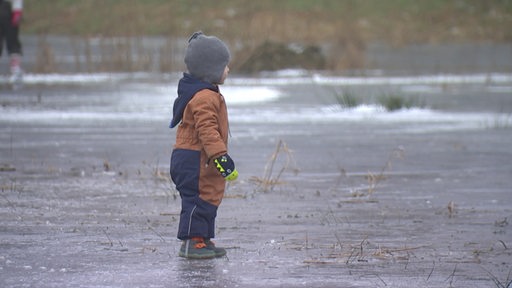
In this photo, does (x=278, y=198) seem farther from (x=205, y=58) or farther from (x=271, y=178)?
(x=205, y=58)

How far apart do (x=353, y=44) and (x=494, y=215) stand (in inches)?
760

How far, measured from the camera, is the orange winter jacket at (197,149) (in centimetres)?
698

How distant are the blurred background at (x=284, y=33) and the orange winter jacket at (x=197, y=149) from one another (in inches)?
692

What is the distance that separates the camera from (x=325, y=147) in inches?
517

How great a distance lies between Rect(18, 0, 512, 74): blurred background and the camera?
27047 mm

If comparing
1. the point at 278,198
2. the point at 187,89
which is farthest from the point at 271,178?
the point at 187,89

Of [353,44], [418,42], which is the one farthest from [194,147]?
[418,42]

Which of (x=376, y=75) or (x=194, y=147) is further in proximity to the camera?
(x=376, y=75)

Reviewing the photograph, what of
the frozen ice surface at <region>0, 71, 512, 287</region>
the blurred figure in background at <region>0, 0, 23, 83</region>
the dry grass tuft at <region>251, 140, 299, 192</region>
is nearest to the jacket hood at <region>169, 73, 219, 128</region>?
the frozen ice surface at <region>0, 71, 512, 287</region>

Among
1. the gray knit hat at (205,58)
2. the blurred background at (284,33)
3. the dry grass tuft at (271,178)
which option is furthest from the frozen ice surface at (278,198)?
the blurred background at (284,33)

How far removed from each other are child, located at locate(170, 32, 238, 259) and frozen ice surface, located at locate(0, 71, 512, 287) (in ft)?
0.61

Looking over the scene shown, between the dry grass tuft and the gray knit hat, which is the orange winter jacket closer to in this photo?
the gray knit hat

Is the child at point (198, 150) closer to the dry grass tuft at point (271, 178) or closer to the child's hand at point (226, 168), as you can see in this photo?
the child's hand at point (226, 168)

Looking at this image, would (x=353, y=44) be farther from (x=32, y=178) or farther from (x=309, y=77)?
(x=32, y=178)
